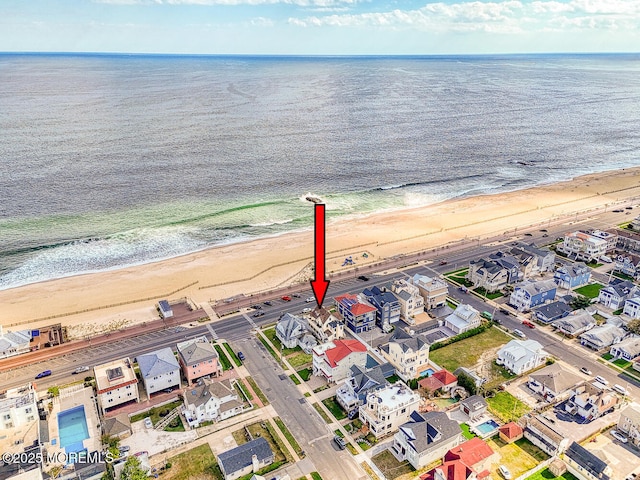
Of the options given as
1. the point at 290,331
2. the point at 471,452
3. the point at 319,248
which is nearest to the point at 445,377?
the point at 471,452

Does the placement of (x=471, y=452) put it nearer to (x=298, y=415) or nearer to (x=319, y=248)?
(x=298, y=415)

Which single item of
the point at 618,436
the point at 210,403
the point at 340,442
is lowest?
the point at 340,442

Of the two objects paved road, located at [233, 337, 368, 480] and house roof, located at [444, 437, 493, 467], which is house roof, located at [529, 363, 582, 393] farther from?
paved road, located at [233, 337, 368, 480]

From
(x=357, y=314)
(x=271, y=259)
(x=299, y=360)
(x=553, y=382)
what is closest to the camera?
(x=553, y=382)

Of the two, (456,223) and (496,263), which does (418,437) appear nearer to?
(496,263)

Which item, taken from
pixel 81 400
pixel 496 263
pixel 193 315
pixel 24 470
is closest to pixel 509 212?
pixel 496 263

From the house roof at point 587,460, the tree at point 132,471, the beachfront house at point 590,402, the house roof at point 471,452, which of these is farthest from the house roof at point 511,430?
the tree at point 132,471

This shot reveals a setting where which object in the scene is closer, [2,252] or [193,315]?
[193,315]

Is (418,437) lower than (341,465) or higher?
higher
